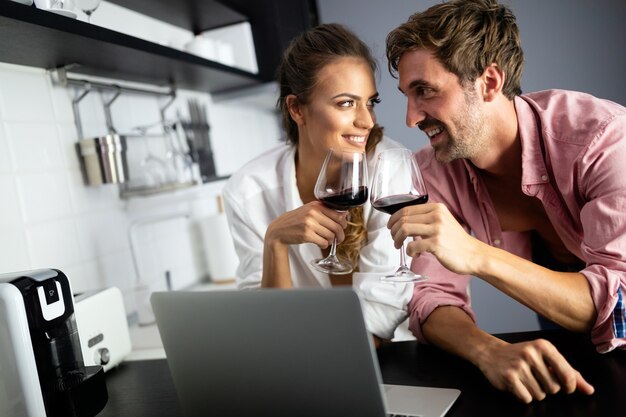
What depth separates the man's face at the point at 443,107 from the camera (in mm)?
1347

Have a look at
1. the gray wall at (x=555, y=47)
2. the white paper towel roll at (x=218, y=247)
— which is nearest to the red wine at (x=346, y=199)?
the gray wall at (x=555, y=47)

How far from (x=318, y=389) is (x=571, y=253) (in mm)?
1004

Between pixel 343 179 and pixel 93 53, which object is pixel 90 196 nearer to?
pixel 93 53

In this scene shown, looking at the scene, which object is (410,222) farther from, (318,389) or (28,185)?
(28,185)

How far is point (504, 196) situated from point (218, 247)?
1.19 metres

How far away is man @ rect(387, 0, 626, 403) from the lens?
100cm

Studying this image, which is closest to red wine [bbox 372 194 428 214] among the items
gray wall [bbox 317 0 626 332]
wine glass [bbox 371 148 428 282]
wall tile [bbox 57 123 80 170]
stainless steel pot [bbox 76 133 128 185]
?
wine glass [bbox 371 148 428 282]

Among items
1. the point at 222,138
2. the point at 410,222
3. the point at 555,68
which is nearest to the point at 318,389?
the point at 410,222

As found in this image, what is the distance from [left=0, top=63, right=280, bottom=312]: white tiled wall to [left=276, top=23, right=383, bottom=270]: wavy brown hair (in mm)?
712

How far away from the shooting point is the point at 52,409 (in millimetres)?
998

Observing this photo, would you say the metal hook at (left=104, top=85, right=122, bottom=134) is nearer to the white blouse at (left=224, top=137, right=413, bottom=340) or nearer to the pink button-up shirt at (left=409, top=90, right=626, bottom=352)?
the white blouse at (left=224, top=137, right=413, bottom=340)

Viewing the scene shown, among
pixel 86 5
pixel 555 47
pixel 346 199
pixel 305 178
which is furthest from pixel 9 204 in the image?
pixel 555 47

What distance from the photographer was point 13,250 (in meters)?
1.46

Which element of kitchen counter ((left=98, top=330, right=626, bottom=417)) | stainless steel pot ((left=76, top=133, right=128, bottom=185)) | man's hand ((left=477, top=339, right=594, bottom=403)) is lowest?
kitchen counter ((left=98, top=330, right=626, bottom=417))
